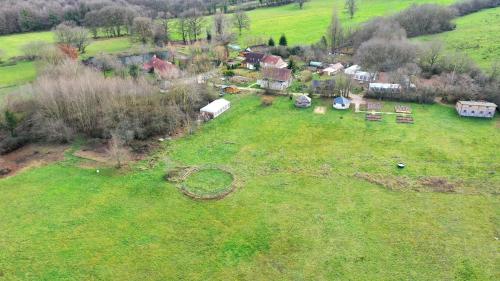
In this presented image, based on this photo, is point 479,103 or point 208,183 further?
point 479,103

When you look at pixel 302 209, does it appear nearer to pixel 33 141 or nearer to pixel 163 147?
pixel 163 147

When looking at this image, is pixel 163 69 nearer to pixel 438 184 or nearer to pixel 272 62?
pixel 272 62

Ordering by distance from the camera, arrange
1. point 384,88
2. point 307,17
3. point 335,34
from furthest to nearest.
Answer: point 307,17, point 335,34, point 384,88

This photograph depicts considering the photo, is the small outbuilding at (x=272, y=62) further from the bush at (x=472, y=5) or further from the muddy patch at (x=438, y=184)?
the bush at (x=472, y=5)

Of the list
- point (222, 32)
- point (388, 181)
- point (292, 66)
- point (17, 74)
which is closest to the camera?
point (388, 181)

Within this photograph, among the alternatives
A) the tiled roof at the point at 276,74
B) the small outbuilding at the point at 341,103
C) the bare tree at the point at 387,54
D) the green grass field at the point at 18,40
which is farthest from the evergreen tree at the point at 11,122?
the bare tree at the point at 387,54

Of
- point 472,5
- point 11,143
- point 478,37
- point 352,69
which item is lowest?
point 11,143

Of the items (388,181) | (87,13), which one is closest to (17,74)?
(87,13)
